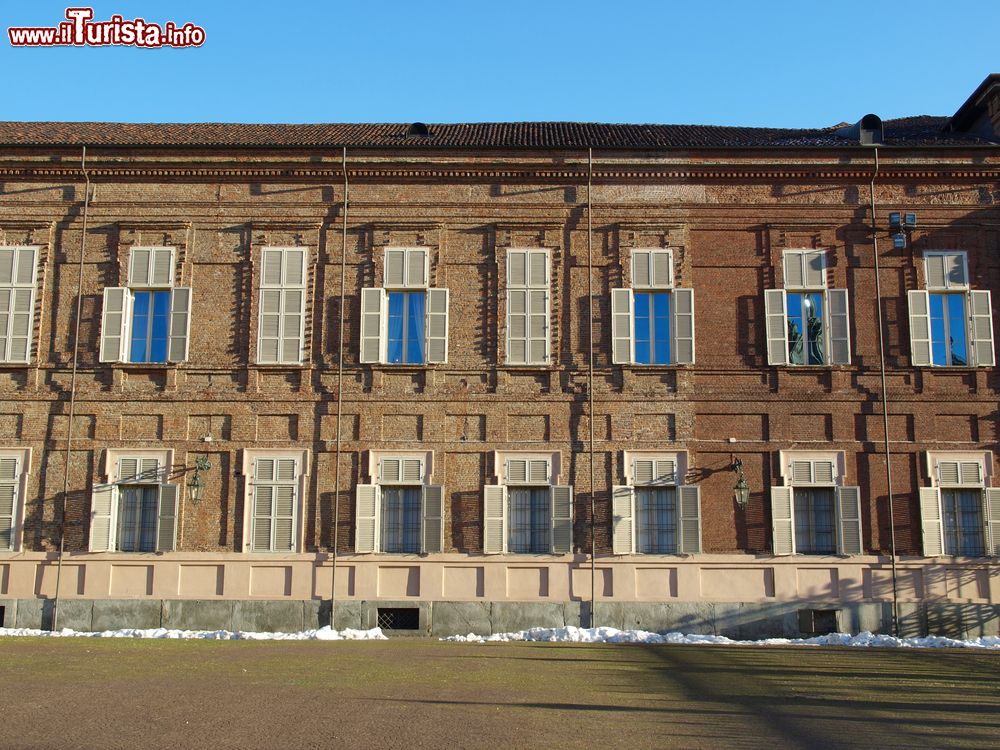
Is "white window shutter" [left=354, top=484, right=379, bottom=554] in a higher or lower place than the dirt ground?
higher

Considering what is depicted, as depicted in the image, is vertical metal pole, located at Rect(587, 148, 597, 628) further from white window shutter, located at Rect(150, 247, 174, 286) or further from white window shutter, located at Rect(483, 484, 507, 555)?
white window shutter, located at Rect(150, 247, 174, 286)

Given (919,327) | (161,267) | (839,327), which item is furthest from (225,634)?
(919,327)

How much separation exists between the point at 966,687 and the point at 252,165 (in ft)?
50.9

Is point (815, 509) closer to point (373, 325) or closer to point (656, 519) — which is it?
point (656, 519)

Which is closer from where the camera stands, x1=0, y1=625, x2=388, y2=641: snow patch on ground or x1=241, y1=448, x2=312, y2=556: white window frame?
x1=0, y1=625, x2=388, y2=641: snow patch on ground

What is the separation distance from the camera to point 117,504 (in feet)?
65.3

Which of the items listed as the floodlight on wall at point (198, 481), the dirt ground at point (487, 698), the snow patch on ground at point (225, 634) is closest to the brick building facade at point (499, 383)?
the floodlight on wall at point (198, 481)

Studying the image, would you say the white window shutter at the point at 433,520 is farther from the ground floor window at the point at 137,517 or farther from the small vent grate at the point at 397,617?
the ground floor window at the point at 137,517

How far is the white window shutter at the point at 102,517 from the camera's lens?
773 inches

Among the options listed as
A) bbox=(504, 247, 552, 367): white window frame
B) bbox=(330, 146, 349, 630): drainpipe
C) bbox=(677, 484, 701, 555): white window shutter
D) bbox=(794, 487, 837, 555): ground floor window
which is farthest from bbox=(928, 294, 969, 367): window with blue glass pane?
bbox=(330, 146, 349, 630): drainpipe

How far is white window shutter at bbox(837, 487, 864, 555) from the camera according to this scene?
19.4m

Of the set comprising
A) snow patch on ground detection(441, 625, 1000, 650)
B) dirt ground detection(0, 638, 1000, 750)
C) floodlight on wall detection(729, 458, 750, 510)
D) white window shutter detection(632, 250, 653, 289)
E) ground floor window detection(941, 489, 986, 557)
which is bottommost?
snow patch on ground detection(441, 625, 1000, 650)

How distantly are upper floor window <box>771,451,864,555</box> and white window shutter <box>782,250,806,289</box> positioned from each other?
10.8 feet

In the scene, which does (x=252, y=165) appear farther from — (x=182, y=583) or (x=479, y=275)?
(x=182, y=583)
